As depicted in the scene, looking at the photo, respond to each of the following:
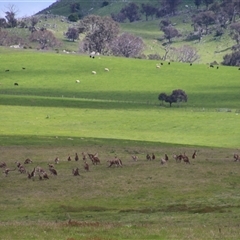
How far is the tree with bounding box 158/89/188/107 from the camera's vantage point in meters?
88.1

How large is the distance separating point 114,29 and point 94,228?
137407 mm

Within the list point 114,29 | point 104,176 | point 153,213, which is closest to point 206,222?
point 153,213

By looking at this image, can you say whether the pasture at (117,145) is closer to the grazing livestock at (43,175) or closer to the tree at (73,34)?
the grazing livestock at (43,175)

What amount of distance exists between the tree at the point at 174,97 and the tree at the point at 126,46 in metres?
73.7

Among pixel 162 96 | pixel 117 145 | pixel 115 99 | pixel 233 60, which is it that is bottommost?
pixel 117 145

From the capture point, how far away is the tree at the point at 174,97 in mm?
88125

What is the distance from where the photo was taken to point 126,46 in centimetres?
16788

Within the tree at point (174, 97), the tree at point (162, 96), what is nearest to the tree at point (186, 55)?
the tree at point (174, 97)

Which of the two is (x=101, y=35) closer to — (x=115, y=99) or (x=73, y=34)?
(x=73, y=34)

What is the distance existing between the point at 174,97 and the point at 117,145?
1407 inches

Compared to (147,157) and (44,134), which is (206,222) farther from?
(44,134)

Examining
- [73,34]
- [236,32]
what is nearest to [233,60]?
[236,32]

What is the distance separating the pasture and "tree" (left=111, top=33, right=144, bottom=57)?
4279 centimetres

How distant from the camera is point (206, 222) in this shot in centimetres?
2492
